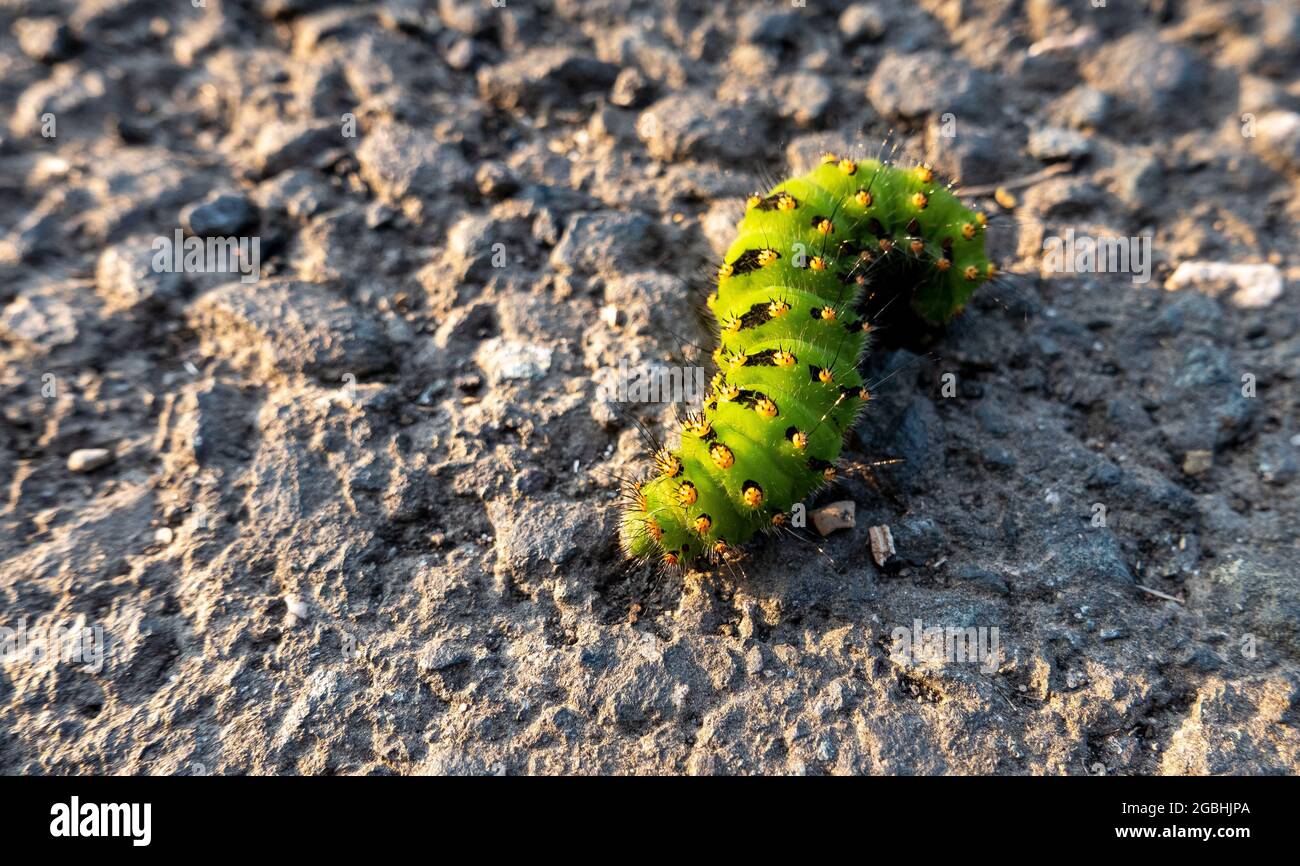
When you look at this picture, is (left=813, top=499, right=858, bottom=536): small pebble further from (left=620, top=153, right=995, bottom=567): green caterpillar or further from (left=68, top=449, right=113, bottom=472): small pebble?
(left=68, top=449, right=113, bottom=472): small pebble

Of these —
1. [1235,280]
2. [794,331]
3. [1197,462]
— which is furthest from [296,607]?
[1235,280]

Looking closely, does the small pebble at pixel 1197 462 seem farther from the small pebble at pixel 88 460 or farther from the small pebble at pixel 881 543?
the small pebble at pixel 88 460

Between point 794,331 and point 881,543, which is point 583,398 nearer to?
point 794,331

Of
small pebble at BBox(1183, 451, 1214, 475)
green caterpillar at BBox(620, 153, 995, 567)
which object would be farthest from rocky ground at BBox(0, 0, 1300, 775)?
green caterpillar at BBox(620, 153, 995, 567)

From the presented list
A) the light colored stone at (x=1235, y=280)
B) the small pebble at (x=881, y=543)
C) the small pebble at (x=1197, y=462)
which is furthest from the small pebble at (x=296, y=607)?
the light colored stone at (x=1235, y=280)

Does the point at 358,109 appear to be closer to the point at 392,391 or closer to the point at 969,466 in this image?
the point at 392,391
